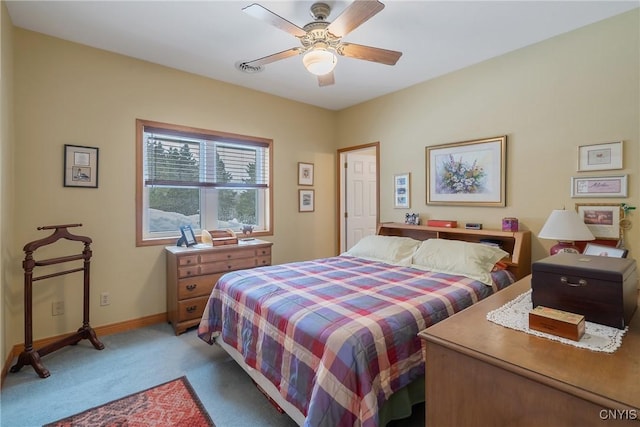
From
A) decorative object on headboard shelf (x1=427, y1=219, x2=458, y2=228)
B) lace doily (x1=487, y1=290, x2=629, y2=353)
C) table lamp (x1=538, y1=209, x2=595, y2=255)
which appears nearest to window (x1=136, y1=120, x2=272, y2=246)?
decorative object on headboard shelf (x1=427, y1=219, x2=458, y2=228)

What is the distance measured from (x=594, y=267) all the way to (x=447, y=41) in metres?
2.33

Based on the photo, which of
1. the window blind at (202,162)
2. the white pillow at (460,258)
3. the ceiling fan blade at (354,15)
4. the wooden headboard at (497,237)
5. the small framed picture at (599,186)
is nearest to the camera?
the ceiling fan blade at (354,15)

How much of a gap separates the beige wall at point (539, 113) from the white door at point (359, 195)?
1.09m

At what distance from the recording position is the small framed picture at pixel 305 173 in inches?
171

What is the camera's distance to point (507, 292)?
167 cm

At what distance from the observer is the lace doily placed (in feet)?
3.28

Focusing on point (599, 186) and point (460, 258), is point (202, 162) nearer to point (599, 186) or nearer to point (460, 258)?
Answer: point (460, 258)

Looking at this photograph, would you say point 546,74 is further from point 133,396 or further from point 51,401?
point 51,401

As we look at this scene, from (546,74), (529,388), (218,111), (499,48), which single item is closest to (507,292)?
(529,388)

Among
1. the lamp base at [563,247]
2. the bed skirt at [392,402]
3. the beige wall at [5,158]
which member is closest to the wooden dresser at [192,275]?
the beige wall at [5,158]

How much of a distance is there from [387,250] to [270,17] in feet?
7.32

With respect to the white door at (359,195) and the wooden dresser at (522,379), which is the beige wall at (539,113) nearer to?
the white door at (359,195)

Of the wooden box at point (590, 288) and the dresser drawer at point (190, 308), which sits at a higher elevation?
the wooden box at point (590, 288)

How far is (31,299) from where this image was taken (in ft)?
7.54
